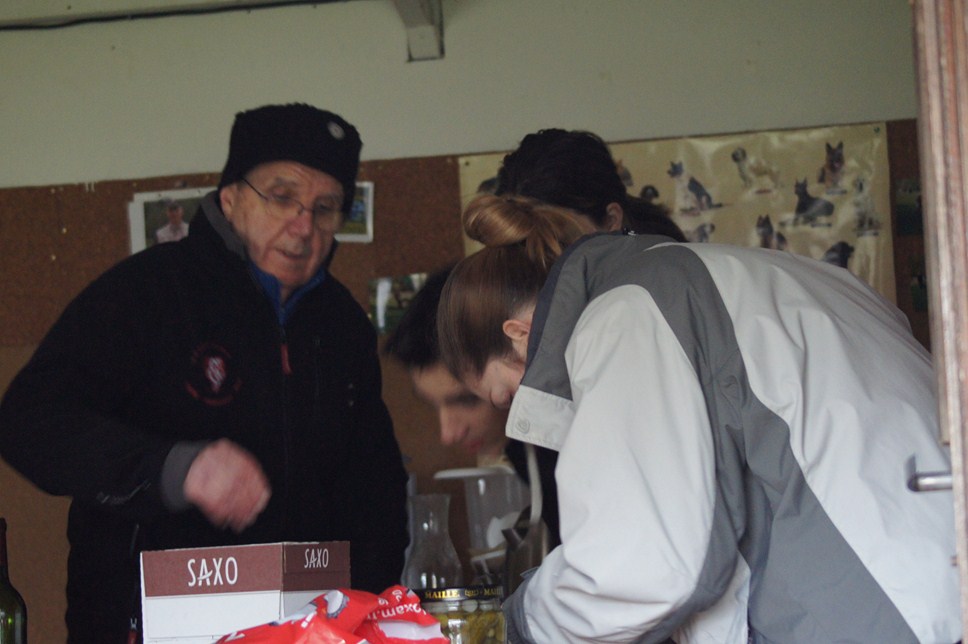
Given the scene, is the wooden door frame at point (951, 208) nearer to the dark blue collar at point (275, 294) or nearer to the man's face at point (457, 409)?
the man's face at point (457, 409)

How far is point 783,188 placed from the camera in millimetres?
2844

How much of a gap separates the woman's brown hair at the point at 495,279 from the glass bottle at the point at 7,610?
0.59 metres

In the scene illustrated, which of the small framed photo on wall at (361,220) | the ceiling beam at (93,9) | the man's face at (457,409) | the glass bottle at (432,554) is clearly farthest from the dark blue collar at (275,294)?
the ceiling beam at (93,9)

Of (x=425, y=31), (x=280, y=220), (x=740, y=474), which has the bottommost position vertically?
(x=740, y=474)

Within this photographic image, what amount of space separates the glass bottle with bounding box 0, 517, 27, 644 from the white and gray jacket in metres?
0.62

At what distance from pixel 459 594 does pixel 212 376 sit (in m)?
0.83

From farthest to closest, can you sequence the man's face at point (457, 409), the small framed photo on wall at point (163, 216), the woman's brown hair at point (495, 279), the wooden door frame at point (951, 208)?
the small framed photo on wall at point (163, 216)
the man's face at point (457, 409)
the woman's brown hair at point (495, 279)
the wooden door frame at point (951, 208)

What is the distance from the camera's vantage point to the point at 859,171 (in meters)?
2.82

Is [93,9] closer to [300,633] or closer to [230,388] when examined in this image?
[230,388]

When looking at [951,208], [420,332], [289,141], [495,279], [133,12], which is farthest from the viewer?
[133,12]

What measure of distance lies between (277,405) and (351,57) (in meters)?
1.30

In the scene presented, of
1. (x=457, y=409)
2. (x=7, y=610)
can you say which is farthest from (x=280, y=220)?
(x=7, y=610)

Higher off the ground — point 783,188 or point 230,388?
point 783,188

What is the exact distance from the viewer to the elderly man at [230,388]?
1645 millimetres
